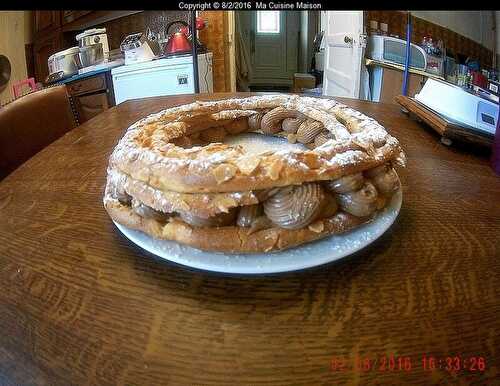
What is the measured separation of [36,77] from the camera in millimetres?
3521

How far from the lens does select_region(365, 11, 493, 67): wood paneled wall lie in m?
1.87

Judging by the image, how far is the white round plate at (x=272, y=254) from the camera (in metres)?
0.45

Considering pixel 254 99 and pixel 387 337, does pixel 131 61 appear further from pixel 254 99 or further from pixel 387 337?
pixel 387 337

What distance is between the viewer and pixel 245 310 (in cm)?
42

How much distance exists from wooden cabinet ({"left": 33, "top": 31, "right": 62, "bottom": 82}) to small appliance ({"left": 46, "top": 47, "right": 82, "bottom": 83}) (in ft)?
1.81

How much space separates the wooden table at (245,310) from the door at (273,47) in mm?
6049

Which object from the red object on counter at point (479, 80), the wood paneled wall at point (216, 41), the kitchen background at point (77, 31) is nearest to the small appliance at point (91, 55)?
the kitchen background at point (77, 31)

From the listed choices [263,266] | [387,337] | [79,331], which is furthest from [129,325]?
[387,337]

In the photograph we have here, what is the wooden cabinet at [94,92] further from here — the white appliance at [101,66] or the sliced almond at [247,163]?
the sliced almond at [247,163]

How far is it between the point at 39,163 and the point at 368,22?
2747 mm

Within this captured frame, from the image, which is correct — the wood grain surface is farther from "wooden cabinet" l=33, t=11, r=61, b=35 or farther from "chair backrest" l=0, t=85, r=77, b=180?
"wooden cabinet" l=33, t=11, r=61, b=35

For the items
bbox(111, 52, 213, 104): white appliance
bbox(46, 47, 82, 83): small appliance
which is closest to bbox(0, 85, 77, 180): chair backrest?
bbox(111, 52, 213, 104): white appliance

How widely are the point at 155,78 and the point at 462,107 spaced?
2.37 meters

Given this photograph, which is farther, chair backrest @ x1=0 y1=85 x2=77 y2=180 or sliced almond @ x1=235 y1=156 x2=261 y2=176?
chair backrest @ x1=0 y1=85 x2=77 y2=180
